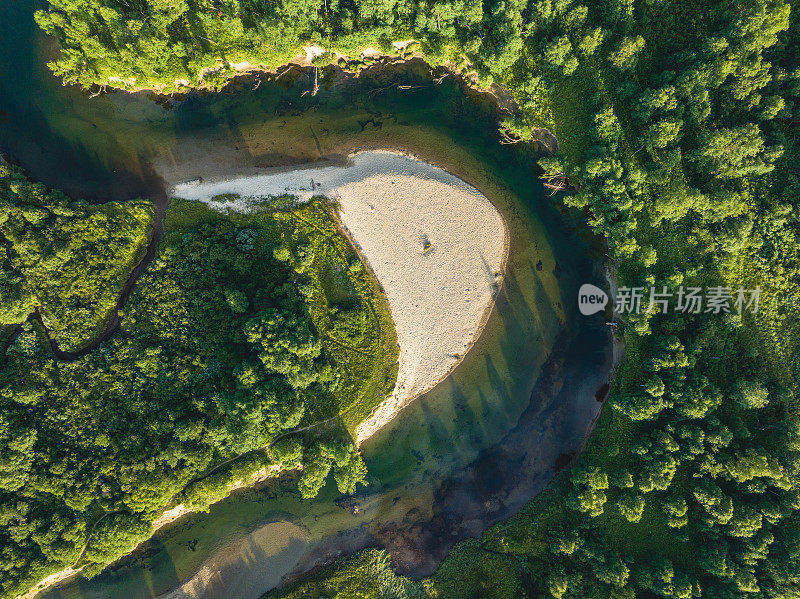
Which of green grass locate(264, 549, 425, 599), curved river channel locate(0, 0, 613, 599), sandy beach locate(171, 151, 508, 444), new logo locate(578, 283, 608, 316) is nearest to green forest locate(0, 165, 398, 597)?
sandy beach locate(171, 151, 508, 444)

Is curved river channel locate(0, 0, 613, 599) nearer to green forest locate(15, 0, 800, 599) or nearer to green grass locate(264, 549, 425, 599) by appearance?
green grass locate(264, 549, 425, 599)

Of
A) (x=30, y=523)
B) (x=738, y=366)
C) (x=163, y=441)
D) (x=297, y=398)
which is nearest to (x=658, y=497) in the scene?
(x=738, y=366)

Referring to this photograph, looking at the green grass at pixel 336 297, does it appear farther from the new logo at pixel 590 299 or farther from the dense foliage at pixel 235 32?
the new logo at pixel 590 299

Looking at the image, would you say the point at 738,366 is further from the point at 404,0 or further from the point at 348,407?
the point at 404,0

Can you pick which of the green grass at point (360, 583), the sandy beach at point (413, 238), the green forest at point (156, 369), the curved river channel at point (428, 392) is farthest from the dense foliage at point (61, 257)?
the green grass at point (360, 583)

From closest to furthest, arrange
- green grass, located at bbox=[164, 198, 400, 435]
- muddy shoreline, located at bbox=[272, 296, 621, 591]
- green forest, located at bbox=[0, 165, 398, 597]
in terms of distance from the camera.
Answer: green forest, located at bbox=[0, 165, 398, 597]
green grass, located at bbox=[164, 198, 400, 435]
muddy shoreline, located at bbox=[272, 296, 621, 591]

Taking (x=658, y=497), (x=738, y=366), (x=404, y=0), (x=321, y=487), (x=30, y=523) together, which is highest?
(x=404, y=0)
